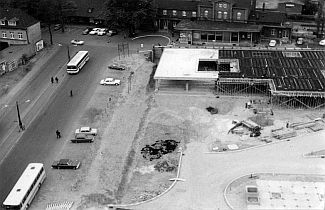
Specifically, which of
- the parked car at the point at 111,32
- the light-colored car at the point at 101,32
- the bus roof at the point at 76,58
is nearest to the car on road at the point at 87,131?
the bus roof at the point at 76,58

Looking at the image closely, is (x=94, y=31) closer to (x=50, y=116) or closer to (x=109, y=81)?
(x=109, y=81)

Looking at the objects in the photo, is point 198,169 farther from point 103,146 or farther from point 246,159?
point 103,146

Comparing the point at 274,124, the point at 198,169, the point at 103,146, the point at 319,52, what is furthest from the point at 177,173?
the point at 319,52

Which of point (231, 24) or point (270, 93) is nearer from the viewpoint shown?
point (270, 93)

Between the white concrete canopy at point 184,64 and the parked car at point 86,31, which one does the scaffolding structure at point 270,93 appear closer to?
the white concrete canopy at point 184,64

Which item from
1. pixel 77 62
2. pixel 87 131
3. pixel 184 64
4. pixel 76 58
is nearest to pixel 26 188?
pixel 87 131

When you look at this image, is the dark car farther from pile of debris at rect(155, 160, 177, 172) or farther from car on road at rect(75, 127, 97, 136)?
pile of debris at rect(155, 160, 177, 172)
